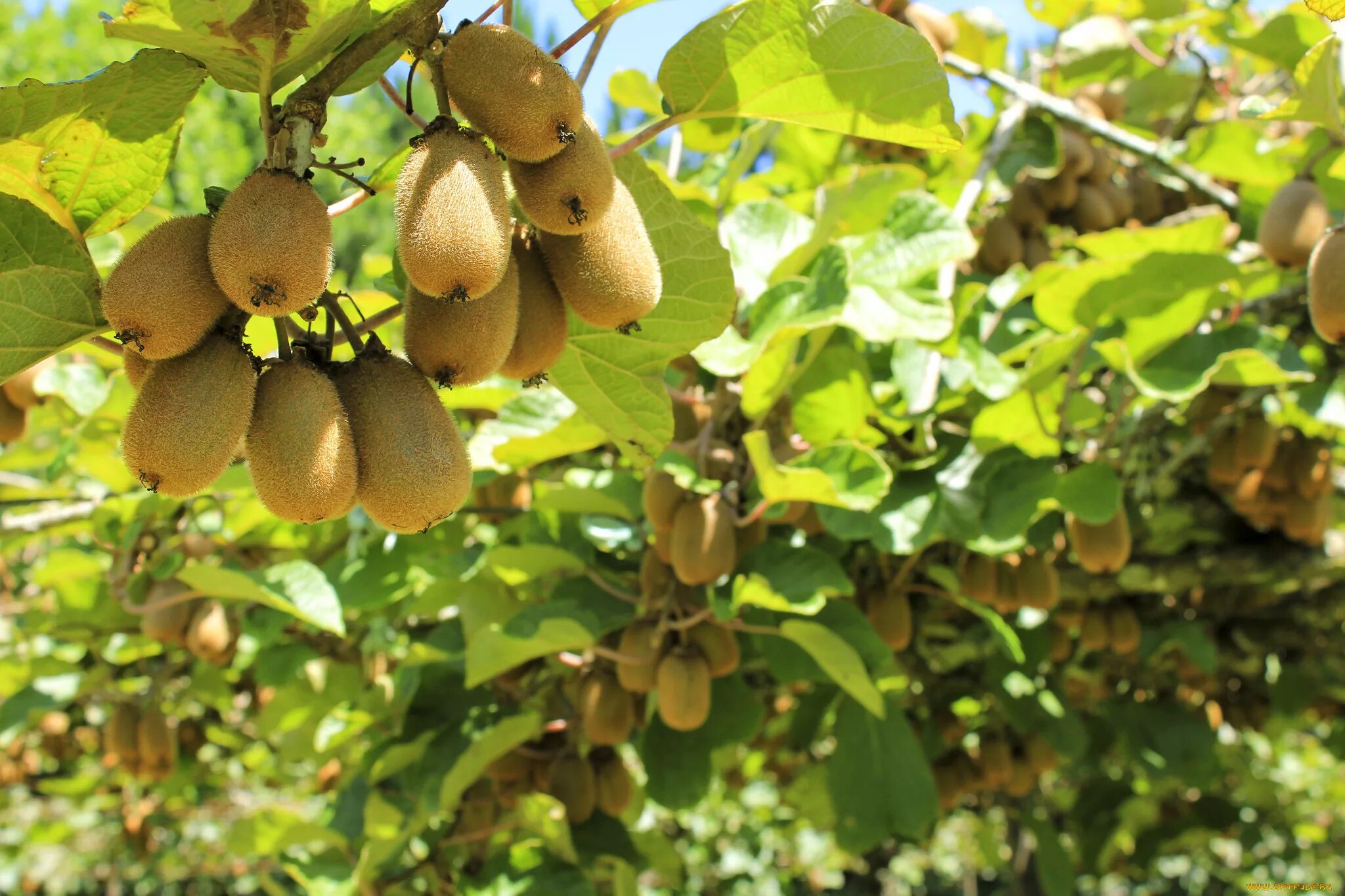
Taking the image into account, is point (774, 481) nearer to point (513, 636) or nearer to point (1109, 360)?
point (513, 636)

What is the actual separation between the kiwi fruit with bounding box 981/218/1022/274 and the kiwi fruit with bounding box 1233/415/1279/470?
52 cm

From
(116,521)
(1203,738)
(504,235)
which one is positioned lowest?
(1203,738)

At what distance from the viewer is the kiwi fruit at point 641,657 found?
60.5 inches

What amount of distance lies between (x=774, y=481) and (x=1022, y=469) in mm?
420

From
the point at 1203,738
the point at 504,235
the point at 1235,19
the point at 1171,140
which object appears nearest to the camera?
the point at 504,235

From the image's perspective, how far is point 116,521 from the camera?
1.81 metres

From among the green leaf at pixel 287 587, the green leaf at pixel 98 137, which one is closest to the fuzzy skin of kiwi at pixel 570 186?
the green leaf at pixel 98 137

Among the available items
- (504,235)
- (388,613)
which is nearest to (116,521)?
(388,613)

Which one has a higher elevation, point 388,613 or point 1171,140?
point 1171,140

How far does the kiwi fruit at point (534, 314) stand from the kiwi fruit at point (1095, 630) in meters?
1.79

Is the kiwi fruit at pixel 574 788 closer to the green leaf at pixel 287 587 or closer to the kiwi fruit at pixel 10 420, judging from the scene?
the green leaf at pixel 287 587

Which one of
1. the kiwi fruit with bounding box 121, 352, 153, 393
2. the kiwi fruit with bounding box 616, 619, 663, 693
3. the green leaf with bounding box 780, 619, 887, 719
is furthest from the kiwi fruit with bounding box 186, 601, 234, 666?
the kiwi fruit with bounding box 121, 352, 153, 393

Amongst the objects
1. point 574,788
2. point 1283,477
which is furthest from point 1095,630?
point 574,788

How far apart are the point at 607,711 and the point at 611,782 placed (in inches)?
11.7
